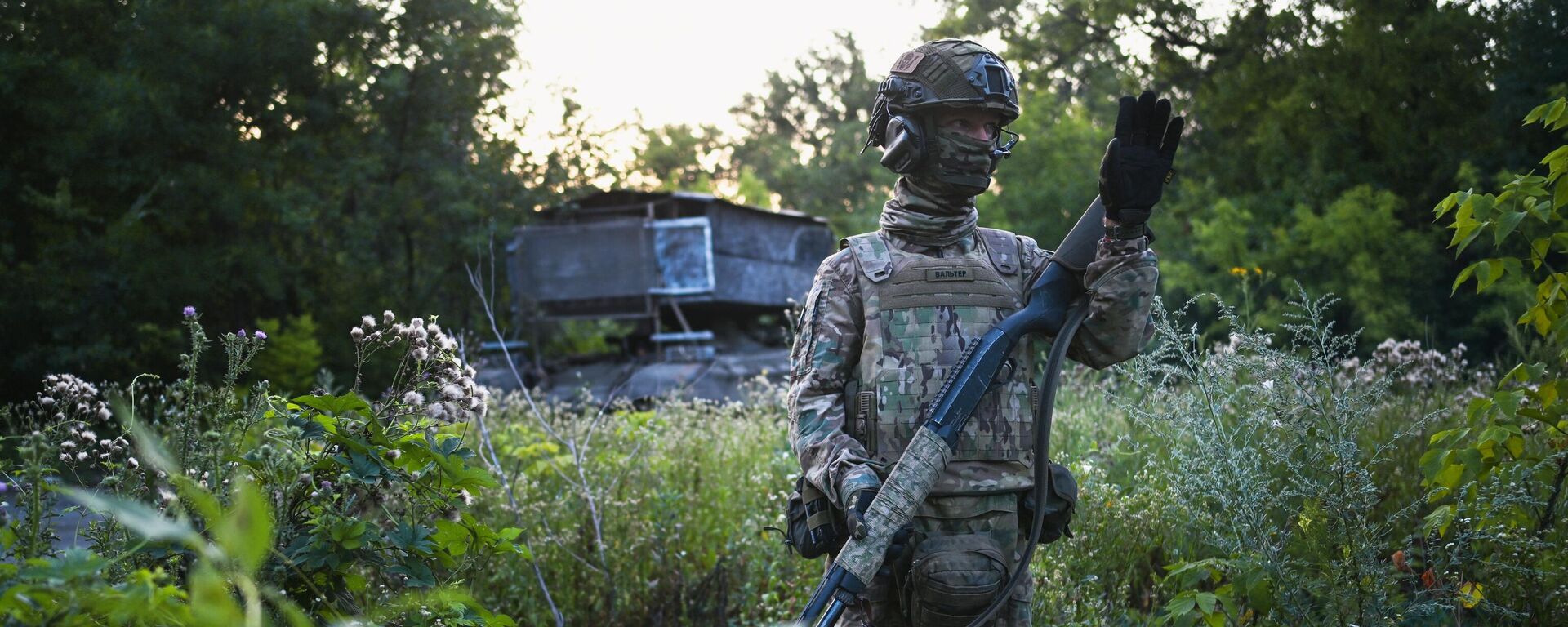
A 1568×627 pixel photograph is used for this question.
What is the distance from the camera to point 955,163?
3357 mm

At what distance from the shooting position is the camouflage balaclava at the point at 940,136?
3.33 meters

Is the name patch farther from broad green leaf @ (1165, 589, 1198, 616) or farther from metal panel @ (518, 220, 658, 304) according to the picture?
metal panel @ (518, 220, 658, 304)

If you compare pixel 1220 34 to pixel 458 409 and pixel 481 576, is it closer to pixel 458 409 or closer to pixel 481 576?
pixel 481 576

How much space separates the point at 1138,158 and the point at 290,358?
12.5 meters

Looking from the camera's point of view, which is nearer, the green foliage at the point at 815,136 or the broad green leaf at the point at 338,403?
the broad green leaf at the point at 338,403

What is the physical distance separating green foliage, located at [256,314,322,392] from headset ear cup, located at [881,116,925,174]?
11.7 metres

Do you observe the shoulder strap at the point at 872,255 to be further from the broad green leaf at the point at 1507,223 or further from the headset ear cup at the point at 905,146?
the broad green leaf at the point at 1507,223

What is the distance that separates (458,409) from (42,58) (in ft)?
37.2

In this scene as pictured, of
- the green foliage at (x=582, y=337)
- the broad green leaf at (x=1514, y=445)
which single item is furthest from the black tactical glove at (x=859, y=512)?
the green foliage at (x=582, y=337)

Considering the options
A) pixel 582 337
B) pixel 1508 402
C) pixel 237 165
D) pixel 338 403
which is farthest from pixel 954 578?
pixel 582 337

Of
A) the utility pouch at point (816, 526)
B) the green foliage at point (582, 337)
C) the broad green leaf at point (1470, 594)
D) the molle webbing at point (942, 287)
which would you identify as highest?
the molle webbing at point (942, 287)

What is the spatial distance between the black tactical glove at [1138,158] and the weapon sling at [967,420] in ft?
0.65

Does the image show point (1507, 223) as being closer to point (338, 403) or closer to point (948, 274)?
point (948, 274)

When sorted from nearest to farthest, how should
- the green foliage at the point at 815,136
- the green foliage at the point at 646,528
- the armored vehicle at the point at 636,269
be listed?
1. the green foliage at the point at 646,528
2. the armored vehicle at the point at 636,269
3. the green foliage at the point at 815,136
